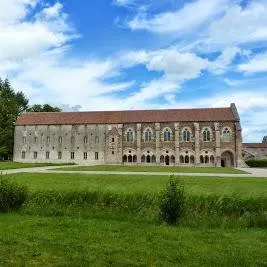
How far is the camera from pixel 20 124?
228 ft

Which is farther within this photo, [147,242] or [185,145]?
[185,145]

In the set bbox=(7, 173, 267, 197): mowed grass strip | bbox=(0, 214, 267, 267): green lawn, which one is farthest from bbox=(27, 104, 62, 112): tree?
bbox=(0, 214, 267, 267): green lawn

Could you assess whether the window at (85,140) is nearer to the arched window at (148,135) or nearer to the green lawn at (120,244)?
the arched window at (148,135)

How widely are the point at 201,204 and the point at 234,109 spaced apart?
54253 millimetres

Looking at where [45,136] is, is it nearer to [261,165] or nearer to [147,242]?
[261,165]

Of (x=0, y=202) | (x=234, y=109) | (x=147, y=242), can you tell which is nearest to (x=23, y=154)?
(x=234, y=109)

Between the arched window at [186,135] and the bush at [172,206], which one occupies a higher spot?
the arched window at [186,135]

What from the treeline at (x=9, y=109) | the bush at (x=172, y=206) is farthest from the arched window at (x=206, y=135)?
the bush at (x=172, y=206)

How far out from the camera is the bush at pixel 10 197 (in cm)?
1243

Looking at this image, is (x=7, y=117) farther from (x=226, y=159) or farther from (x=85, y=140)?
(x=226, y=159)

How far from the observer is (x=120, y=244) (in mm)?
8367

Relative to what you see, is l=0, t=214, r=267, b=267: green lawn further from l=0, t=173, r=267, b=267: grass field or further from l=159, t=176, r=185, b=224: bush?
l=159, t=176, r=185, b=224: bush

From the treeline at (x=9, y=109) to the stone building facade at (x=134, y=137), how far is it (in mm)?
2710

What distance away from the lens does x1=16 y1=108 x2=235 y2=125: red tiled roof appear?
64.0 metres
